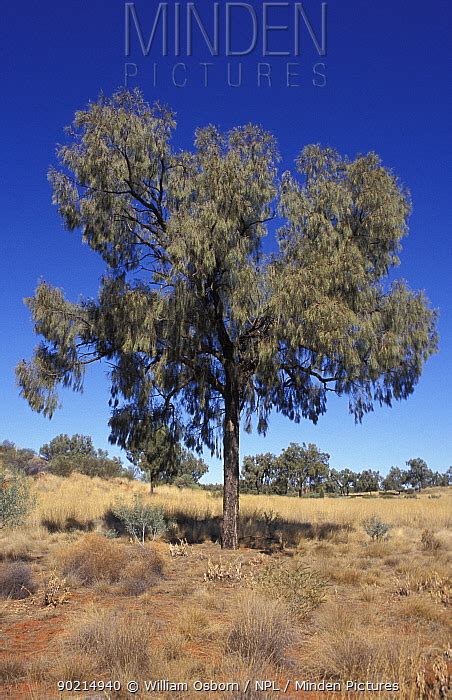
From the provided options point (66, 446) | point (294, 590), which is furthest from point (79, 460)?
point (294, 590)

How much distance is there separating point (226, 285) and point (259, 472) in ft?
188

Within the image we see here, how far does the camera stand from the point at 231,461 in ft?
47.2

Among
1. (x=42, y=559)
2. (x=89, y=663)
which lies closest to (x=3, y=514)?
(x=42, y=559)

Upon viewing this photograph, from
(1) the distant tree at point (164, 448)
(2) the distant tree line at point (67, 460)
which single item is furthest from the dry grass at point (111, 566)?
(2) the distant tree line at point (67, 460)

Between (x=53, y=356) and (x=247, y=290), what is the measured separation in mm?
5471

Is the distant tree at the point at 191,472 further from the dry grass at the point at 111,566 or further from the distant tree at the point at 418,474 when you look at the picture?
the distant tree at the point at 418,474

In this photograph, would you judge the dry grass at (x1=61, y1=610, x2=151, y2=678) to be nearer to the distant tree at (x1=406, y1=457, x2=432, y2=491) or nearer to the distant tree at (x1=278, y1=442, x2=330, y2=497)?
the distant tree at (x1=278, y1=442, x2=330, y2=497)

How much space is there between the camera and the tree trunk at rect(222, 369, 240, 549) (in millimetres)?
14188

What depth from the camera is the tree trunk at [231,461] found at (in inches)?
559

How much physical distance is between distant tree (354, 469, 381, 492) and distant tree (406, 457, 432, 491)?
640 cm

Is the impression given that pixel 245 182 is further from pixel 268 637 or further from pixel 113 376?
pixel 268 637

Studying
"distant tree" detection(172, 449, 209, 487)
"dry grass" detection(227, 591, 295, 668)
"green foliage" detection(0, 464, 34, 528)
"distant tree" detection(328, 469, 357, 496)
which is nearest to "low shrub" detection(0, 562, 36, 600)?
"dry grass" detection(227, 591, 295, 668)

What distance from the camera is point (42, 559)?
12469 millimetres

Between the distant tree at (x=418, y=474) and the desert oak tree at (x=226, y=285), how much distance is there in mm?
91165
